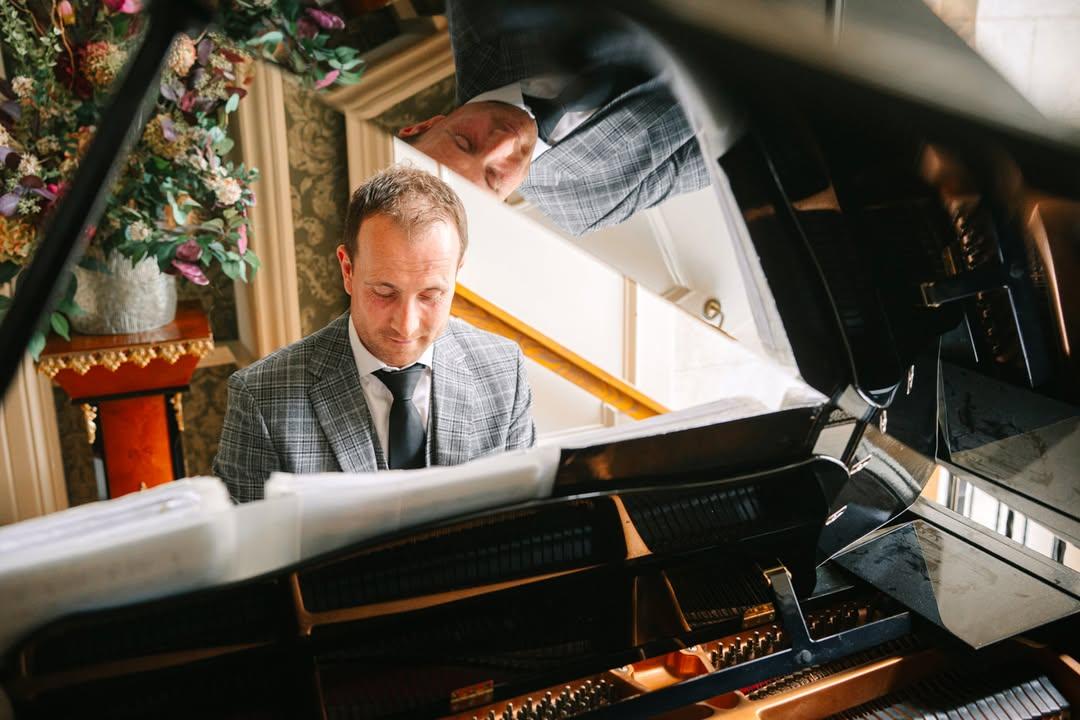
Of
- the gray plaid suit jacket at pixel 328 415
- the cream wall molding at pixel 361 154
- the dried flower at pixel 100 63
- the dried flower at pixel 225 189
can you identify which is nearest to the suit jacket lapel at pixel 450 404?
the gray plaid suit jacket at pixel 328 415

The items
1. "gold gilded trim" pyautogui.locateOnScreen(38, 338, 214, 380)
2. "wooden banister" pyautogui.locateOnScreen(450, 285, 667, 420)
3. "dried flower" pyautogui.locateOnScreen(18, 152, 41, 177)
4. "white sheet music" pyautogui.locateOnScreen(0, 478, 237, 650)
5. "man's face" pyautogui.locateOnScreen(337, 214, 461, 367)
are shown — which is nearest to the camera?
"white sheet music" pyautogui.locateOnScreen(0, 478, 237, 650)

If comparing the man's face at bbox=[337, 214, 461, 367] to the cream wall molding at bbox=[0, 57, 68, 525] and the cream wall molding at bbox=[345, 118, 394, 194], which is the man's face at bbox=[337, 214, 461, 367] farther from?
the cream wall molding at bbox=[0, 57, 68, 525]

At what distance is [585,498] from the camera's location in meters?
0.77

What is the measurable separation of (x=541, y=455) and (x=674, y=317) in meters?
2.03

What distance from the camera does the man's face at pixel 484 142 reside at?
71cm

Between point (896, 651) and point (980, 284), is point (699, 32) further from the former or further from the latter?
point (896, 651)

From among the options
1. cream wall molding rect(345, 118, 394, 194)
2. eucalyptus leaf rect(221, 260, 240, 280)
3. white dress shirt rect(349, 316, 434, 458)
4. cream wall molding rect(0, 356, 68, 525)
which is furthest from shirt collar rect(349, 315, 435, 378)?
cream wall molding rect(0, 356, 68, 525)

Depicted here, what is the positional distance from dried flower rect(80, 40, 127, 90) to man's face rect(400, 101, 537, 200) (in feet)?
3.78

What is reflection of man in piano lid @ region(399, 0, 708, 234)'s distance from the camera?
649 mm

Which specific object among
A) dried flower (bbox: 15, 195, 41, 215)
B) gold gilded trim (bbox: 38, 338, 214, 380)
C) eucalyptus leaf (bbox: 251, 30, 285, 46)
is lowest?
gold gilded trim (bbox: 38, 338, 214, 380)

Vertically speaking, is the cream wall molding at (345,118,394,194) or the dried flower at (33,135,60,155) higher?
the dried flower at (33,135,60,155)

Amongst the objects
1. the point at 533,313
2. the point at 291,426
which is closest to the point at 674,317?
the point at 533,313

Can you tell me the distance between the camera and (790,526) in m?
0.90

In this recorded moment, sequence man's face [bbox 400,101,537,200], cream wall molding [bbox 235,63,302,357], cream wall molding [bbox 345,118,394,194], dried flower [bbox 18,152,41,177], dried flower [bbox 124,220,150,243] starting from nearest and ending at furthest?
man's face [bbox 400,101,537,200], cream wall molding [bbox 345,118,394,194], dried flower [bbox 18,152,41,177], dried flower [bbox 124,220,150,243], cream wall molding [bbox 235,63,302,357]
